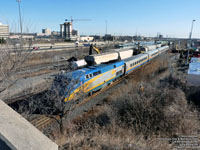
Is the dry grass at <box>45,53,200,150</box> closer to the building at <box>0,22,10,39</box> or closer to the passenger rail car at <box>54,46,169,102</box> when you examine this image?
the passenger rail car at <box>54,46,169,102</box>

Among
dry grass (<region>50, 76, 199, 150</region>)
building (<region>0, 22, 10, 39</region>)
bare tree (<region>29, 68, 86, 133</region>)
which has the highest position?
building (<region>0, 22, 10, 39</region>)

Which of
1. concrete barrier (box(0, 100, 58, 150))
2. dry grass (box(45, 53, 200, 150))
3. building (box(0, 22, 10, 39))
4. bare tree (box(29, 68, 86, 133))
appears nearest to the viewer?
concrete barrier (box(0, 100, 58, 150))

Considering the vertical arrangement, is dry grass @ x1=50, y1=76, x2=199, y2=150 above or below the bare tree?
below

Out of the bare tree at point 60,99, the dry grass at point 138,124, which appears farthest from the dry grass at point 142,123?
the bare tree at point 60,99

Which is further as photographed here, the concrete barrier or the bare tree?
the bare tree

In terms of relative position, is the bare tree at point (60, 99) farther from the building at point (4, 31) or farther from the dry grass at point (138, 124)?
the building at point (4, 31)

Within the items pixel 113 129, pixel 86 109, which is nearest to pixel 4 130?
pixel 113 129

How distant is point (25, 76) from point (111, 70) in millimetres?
13511

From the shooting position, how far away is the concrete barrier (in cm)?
242

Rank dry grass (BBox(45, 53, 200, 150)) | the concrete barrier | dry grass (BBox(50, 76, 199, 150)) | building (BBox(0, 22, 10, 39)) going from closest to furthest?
the concrete barrier
dry grass (BBox(45, 53, 200, 150))
building (BBox(0, 22, 10, 39))
dry grass (BBox(50, 76, 199, 150))

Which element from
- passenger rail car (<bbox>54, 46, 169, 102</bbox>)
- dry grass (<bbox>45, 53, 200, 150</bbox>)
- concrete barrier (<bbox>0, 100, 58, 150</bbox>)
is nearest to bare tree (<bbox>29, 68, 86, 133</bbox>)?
passenger rail car (<bbox>54, 46, 169, 102</bbox>)

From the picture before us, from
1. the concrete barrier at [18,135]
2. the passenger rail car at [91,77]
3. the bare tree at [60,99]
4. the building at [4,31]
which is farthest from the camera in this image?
the passenger rail car at [91,77]

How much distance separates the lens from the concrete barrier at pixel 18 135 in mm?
2421

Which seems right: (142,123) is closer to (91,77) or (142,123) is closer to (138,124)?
(138,124)
